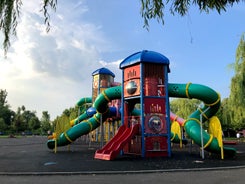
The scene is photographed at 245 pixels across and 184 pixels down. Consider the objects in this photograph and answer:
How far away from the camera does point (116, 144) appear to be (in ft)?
46.5

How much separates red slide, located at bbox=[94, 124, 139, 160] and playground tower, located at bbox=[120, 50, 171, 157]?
0.65m

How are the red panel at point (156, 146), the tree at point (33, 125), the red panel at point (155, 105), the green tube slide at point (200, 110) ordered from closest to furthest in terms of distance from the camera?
1. the green tube slide at point (200, 110)
2. the red panel at point (156, 146)
3. the red panel at point (155, 105)
4. the tree at point (33, 125)

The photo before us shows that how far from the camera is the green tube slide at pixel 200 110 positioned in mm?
14133

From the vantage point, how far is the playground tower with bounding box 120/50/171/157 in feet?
48.5

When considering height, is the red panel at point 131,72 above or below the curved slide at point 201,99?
above

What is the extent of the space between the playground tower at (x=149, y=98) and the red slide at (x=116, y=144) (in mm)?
654

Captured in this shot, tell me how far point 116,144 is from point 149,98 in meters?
3.02

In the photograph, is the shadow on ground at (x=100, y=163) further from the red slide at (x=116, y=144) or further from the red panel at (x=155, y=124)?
the red panel at (x=155, y=124)

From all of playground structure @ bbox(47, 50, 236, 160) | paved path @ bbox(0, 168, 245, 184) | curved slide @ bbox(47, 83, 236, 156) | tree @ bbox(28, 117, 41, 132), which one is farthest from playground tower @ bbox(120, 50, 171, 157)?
tree @ bbox(28, 117, 41, 132)

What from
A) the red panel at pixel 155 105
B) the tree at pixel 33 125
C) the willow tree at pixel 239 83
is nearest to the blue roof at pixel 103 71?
the willow tree at pixel 239 83

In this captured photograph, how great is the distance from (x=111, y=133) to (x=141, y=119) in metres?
18.3

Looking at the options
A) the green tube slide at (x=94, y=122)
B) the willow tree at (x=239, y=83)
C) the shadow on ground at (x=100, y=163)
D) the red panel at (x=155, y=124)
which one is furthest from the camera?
the willow tree at (x=239, y=83)

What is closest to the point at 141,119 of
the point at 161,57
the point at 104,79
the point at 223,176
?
the point at 161,57

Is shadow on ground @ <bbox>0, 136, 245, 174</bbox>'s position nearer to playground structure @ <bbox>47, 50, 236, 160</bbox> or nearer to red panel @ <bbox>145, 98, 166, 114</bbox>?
playground structure @ <bbox>47, 50, 236, 160</bbox>
